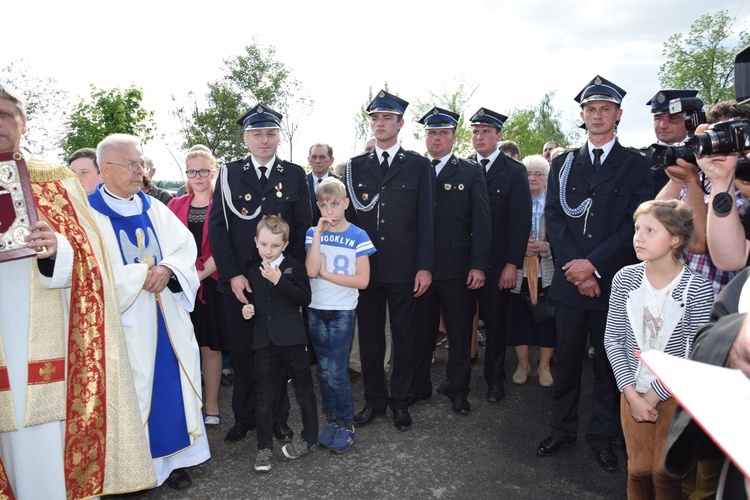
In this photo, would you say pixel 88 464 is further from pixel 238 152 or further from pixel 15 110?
pixel 238 152

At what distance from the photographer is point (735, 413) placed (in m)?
1.20

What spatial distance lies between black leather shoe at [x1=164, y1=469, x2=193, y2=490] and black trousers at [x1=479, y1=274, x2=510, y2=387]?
2.74 m

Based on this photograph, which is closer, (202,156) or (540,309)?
(202,156)

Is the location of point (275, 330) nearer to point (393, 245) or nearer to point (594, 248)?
point (393, 245)

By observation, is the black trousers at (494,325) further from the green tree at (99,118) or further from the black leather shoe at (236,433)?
the green tree at (99,118)

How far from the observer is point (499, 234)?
207 inches

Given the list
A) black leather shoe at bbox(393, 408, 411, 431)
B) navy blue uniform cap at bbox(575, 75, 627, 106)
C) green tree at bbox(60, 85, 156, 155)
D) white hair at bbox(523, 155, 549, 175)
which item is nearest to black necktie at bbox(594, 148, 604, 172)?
navy blue uniform cap at bbox(575, 75, 627, 106)

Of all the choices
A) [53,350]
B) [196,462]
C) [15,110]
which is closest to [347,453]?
[196,462]

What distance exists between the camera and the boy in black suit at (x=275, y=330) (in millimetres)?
→ 3725

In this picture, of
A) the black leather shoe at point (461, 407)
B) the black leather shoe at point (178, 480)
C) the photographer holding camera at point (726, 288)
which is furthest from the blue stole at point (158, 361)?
the photographer holding camera at point (726, 288)

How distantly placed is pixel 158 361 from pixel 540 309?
341 centimetres

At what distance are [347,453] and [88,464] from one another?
67.8 inches

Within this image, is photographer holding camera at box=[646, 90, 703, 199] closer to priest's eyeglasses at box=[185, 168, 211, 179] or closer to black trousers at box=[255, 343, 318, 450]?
black trousers at box=[255, 343, 318, 450]

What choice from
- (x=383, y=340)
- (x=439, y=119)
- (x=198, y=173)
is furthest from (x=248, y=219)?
(x=439, y=119)
